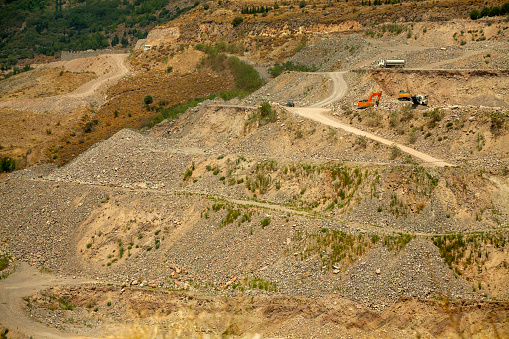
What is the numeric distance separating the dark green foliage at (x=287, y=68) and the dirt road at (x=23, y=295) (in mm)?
38591

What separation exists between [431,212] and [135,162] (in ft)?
85.5

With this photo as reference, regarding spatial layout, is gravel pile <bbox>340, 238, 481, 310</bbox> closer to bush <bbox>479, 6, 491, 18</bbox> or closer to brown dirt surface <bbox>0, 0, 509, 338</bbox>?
brown dirt surface <bbox>0, 0, 509, 338</bbox>

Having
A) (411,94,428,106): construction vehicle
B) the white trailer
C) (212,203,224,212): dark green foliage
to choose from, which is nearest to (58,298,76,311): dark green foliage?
(212,203,224,212): dark green foliage

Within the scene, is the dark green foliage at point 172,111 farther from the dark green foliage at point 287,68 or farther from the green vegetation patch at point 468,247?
the green vegetation patch at point 468,247

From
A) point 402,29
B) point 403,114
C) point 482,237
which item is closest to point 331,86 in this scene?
point 403,114

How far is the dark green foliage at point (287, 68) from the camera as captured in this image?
60.3m

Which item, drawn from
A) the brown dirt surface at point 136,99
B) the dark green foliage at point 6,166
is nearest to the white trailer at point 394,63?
the brown dirt surface at point 136,99

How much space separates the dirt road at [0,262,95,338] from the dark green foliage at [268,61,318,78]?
127 feet

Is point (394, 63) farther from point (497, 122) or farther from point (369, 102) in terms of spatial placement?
point (497, 122)

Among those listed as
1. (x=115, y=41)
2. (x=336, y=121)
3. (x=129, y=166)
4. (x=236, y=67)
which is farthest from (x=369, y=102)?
(x=115, y=41)

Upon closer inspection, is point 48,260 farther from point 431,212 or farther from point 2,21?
point 2,21

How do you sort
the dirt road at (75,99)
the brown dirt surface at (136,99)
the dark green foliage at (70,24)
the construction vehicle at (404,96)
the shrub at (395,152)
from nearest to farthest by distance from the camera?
the shrub at (395,152) < the construction vehicle at (404,96) < the brown dirt surface at (136,99) < the dirt road at (75,99) < the dark green foliage at (70,24)

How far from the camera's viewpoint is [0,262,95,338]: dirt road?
2408 centimetres

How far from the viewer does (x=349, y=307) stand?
74.7 ft
